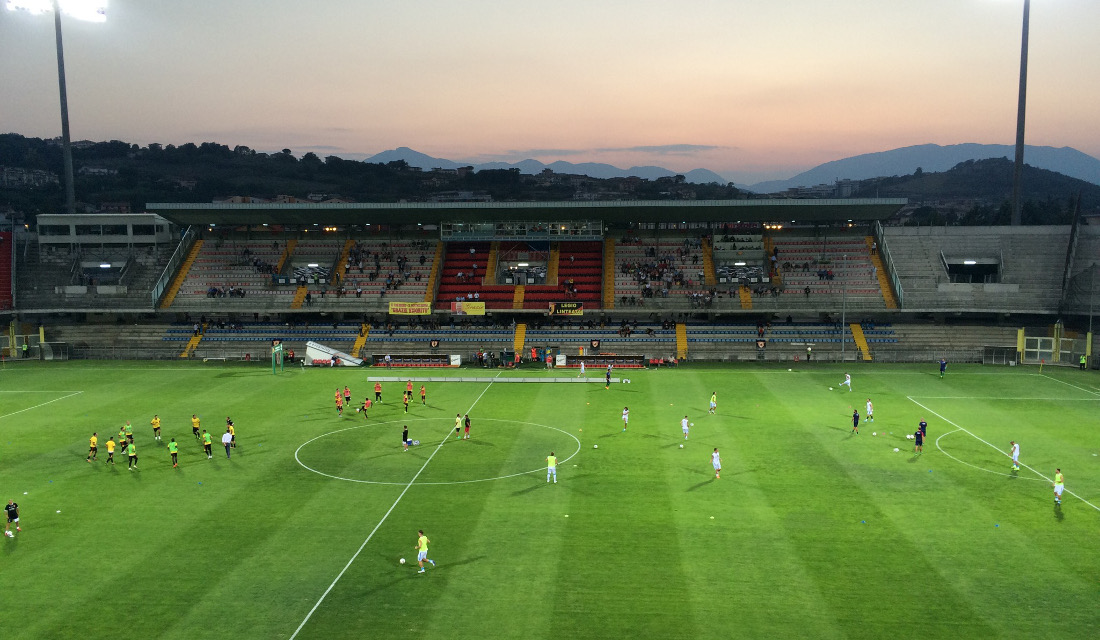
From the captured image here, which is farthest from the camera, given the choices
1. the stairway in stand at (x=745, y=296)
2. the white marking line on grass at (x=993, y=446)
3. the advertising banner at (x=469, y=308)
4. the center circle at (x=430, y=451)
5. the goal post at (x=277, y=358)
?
the advertising banner at (x=469, y=308)

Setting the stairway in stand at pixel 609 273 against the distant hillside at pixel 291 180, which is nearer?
the stairway in stand at pixel 609 273

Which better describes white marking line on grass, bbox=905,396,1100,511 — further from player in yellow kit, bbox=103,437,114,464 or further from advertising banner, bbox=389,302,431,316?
player in yellow kit, bbox=103,437,114,464

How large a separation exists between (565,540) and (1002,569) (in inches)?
492

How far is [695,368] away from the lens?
177ft

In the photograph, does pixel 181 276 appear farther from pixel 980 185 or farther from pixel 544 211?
pixel 980 185

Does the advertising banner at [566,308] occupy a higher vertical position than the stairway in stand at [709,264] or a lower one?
lower

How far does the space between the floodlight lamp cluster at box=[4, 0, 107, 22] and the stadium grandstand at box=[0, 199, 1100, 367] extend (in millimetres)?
16267

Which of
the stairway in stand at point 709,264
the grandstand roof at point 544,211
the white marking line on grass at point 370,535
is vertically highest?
the grandstand roof at point 544,211

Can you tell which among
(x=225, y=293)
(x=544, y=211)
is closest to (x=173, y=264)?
(x=225, y=293)

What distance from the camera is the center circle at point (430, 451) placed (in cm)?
2891

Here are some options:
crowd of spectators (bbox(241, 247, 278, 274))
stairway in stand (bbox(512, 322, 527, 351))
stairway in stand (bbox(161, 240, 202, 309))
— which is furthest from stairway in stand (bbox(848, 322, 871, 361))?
stairway in stand (bbox(161, 240, 202, 309))

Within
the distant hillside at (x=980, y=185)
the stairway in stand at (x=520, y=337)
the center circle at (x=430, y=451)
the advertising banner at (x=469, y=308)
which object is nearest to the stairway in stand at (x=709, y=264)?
the stairway in stand at (x=520, y=337)

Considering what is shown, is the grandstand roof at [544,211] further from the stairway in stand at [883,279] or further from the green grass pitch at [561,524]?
the green grass pitch at [561,524]

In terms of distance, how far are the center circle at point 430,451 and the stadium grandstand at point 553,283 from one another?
20728mm
